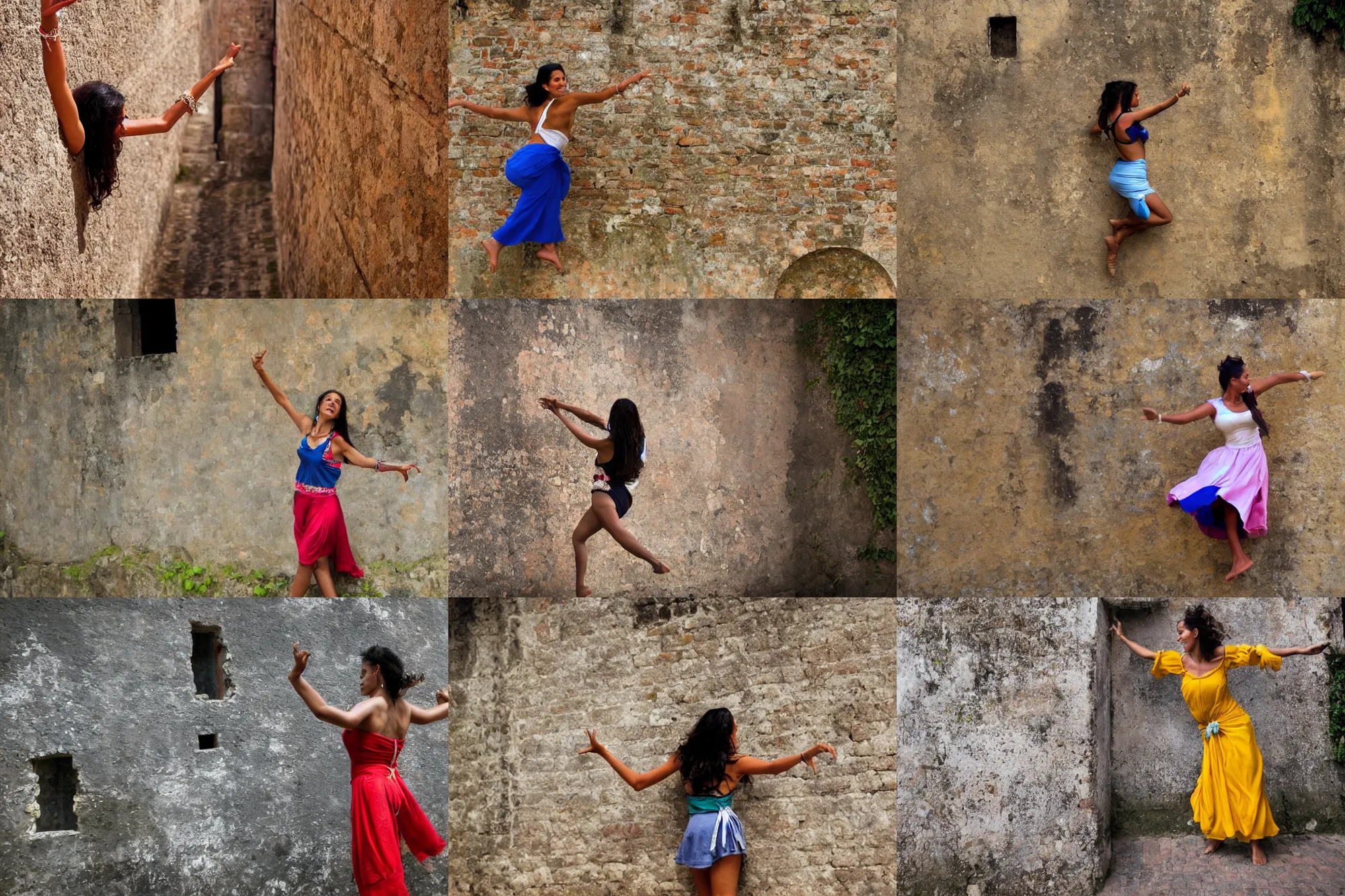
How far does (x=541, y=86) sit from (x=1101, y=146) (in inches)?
163

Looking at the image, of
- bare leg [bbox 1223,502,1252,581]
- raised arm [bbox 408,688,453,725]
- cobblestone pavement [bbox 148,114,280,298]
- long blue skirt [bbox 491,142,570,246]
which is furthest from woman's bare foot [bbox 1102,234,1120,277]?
cobblestone pavement [bbox 148,114,280,298]

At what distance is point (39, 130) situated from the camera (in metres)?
10.2

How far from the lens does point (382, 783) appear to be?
9430 mm

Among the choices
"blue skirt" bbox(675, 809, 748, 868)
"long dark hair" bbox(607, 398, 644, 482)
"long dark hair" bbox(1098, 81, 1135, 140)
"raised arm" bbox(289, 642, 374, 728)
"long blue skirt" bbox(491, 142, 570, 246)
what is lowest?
"blue skirt" bbox(675, 809, 748, 868)

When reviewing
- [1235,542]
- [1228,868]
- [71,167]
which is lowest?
[1228,868]

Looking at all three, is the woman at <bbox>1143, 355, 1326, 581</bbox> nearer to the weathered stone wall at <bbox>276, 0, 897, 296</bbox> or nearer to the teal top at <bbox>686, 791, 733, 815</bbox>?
the weathered stone wall at <bbox>276, 0, 897, 296</bbox>

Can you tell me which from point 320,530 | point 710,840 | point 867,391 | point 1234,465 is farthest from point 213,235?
point 1234,465

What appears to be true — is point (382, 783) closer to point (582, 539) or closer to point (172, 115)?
point (582, 539)

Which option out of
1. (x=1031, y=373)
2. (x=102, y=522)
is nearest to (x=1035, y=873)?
(x=1031, y=373)

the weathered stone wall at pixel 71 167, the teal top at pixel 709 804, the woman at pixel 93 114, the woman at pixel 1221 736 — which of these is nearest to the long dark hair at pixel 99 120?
the woman at pixel 93 114

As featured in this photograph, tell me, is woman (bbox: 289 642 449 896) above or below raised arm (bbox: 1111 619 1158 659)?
below

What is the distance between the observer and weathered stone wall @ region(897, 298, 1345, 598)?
10672 millimetres

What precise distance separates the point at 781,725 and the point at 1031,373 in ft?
10.2

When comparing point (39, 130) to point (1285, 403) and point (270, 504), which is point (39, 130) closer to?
point (270, 504)
